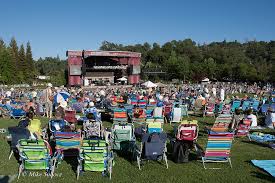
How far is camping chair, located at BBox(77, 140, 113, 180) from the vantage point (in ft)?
20.3

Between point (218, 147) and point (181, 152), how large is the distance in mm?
858

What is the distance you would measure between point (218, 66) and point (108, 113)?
65.1 metres

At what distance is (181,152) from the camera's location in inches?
291

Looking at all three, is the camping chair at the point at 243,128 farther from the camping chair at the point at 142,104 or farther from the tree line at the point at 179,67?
the tree line at the point at 179,67

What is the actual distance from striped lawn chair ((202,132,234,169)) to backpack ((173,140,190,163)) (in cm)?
46

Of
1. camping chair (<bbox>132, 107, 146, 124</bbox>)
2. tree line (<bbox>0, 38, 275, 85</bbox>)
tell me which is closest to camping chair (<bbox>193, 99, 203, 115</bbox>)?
camping chair (<bbox>132, 107, 146, 124</bbox>)

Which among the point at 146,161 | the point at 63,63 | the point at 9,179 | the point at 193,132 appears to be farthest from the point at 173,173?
the point at 63,63

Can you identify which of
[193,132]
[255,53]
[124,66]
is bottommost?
[193,132]

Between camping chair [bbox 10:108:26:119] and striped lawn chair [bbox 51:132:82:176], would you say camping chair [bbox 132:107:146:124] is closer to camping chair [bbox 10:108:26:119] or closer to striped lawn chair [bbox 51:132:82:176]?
camping chair [bbox 10:108:26:119]

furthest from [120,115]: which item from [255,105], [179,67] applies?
[179,67]

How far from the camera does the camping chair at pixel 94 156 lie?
20.3 ft

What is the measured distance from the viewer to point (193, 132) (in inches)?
316

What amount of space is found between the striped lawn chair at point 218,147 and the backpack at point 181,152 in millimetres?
456

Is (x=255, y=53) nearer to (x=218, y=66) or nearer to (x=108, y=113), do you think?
(x=218, y=66)
